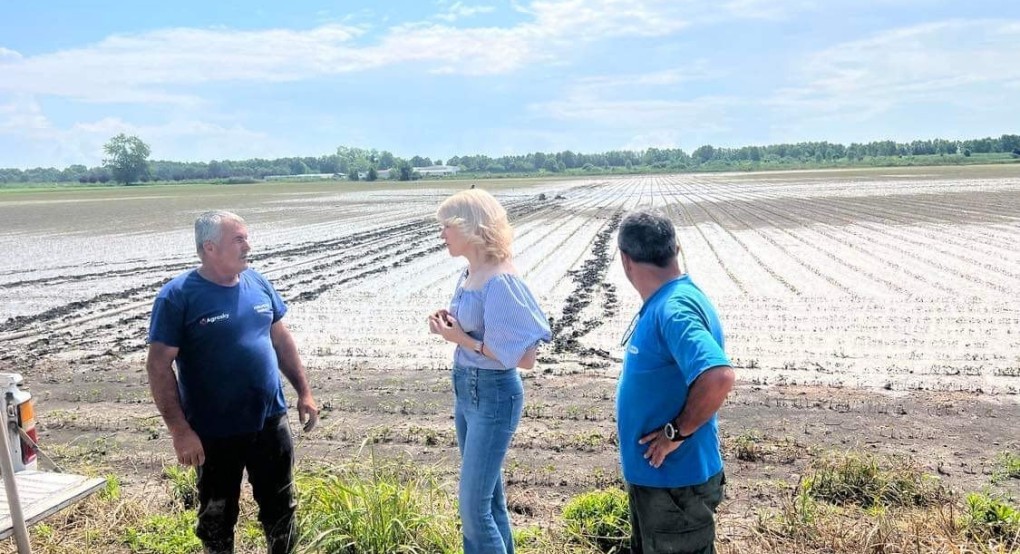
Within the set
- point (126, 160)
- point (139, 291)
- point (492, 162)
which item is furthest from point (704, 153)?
point (139, 291)

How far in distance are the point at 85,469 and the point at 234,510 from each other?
238 centimetres

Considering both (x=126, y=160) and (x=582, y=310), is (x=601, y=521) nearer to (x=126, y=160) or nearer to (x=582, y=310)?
(x=582, y=310)

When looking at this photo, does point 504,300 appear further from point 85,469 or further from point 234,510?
point 85,469

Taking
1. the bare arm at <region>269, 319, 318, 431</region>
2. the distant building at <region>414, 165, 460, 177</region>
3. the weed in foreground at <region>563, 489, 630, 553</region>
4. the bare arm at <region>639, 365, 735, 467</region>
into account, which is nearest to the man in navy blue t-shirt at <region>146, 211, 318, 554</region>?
the bare arm at <region>269, 319, 318, 431</region>

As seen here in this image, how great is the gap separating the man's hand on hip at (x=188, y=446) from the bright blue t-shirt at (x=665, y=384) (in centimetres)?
194

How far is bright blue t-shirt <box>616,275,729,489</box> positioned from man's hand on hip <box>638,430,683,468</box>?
0.03 meters

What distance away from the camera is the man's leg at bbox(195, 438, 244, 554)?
355 cm

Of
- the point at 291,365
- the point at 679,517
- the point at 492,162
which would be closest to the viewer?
the point at 679,517

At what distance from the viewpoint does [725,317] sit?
421 inches

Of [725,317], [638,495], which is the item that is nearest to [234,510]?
[638,495]

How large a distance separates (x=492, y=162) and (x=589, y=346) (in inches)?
6649

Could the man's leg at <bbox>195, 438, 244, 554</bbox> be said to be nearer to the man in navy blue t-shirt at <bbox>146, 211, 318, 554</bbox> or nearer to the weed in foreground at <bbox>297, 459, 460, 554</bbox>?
the man in navy blue t-shirt at <bbox>146, 211, 318, 554</bbox>

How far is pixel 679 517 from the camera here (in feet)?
8.89

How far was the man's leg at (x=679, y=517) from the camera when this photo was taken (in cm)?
271
